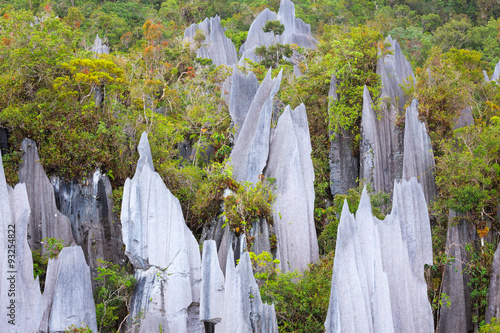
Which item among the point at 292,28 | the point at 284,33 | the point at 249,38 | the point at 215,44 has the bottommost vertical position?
the point at 215,44

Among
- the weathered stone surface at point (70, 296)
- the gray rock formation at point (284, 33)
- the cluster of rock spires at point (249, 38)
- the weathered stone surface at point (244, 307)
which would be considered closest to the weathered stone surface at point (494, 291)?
the weathered stone surface at point (244, 307)

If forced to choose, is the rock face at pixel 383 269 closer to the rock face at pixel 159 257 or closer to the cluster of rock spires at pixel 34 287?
the rock face at pixel 159 257

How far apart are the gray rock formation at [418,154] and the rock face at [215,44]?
13.7 meters

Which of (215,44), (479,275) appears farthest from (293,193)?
(215,44)

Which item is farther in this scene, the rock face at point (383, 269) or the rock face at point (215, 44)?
the rock face at point (215, 44)

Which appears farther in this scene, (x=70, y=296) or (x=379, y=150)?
(x=379, y=150)

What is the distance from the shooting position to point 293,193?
17016mm

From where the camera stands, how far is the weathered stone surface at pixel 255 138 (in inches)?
696

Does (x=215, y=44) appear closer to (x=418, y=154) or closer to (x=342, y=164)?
(x=342, y=164)

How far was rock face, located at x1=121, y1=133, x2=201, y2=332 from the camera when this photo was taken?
50.1 feet

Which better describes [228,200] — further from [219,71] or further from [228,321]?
[219,71]

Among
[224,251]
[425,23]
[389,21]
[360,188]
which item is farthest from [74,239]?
[425,23]

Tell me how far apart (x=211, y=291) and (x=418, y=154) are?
9199mm

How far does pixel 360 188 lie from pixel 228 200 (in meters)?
5.18
